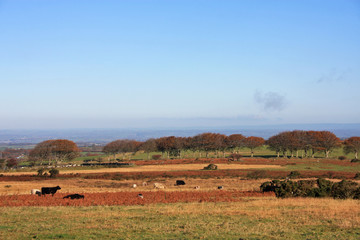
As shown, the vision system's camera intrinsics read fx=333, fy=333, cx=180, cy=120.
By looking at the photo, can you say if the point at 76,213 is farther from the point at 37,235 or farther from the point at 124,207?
the point at 37,235

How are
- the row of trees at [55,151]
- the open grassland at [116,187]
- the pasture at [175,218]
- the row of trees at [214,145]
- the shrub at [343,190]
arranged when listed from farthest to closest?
the row of trees at [214,145]
the row of trees at [55,151]
the open grassland at [116,187]
the shrub at [343,190]
the pasture at [175,218]

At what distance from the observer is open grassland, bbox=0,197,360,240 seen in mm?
14604

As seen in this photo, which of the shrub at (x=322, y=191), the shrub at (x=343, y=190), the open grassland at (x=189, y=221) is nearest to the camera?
the open grassland at (x=189, y=221)

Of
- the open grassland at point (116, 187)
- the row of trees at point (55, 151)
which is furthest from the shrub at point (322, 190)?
the row of trees at point (55, 151)

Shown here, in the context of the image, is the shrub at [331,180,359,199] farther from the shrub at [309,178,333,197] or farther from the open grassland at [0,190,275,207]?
the open grassland at [0,190,275,207]

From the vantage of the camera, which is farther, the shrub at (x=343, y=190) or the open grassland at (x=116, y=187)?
the open grassland at (x=116, y=187)

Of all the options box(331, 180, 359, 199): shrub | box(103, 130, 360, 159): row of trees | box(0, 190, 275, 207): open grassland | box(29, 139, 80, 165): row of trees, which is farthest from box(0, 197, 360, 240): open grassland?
box(103, 130, 360, 159): row of trees

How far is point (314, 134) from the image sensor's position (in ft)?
415

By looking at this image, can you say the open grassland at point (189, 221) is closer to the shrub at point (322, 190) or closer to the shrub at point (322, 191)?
the shrub at point (322, 190)

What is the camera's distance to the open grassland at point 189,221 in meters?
Result: 14.6

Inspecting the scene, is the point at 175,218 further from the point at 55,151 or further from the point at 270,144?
the point at 270,144

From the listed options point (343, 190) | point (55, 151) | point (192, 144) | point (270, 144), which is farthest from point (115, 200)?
point (192, 144)

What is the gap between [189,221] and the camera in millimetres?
17531

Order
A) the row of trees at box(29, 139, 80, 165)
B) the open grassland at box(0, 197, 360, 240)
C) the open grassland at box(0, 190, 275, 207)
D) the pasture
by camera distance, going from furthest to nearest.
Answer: the row of trees at box(29, 139, 80, 165), the open grassland at box(0, 190, 275, 207), the pasture, the open grassland at box(0, 197, 360, 240)
